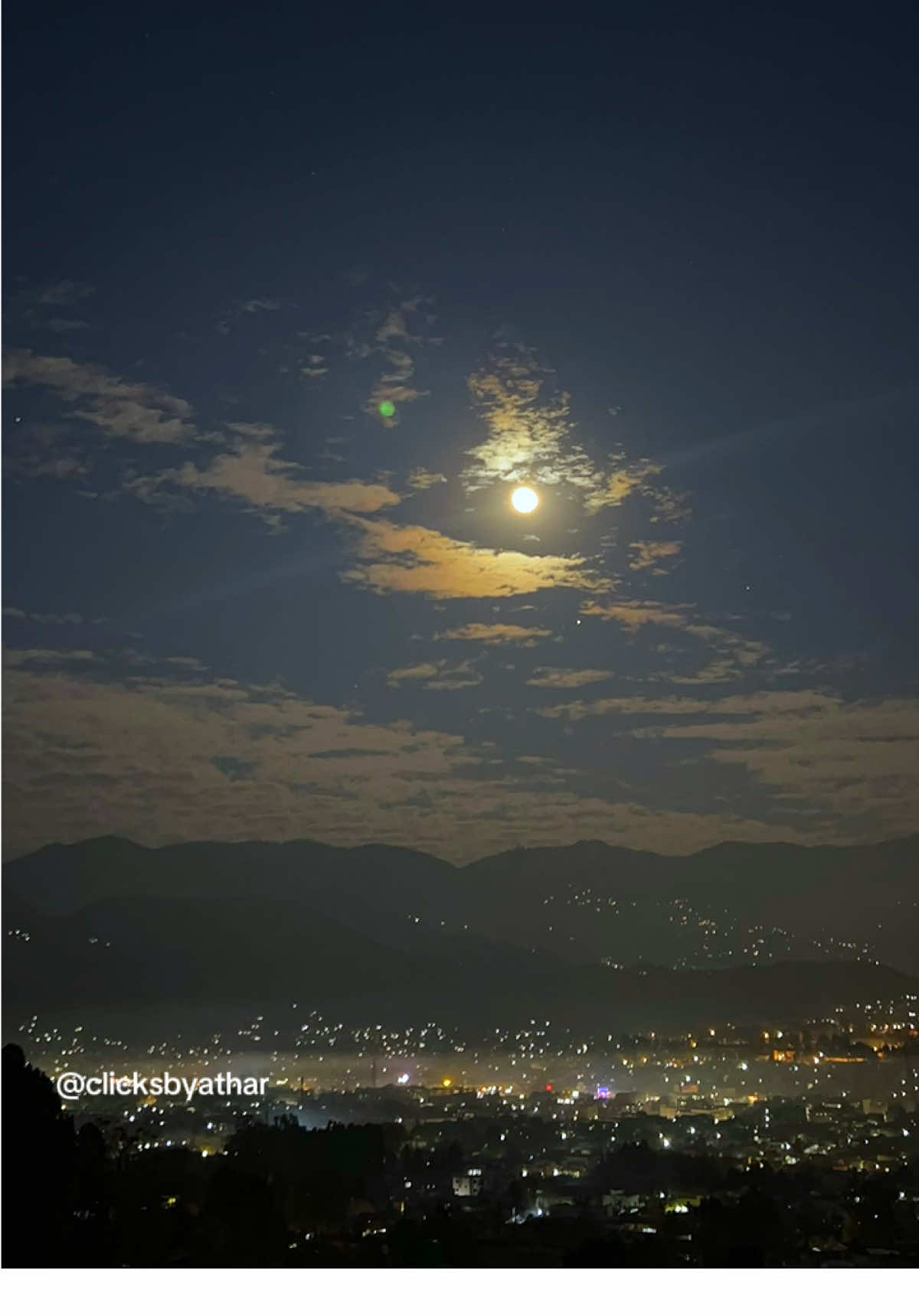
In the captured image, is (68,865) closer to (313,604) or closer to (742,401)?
(313,604)

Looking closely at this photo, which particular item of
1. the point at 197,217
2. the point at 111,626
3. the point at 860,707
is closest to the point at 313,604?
the point at 111,626

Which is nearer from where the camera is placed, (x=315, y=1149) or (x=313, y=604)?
(x=315, y=1149)
